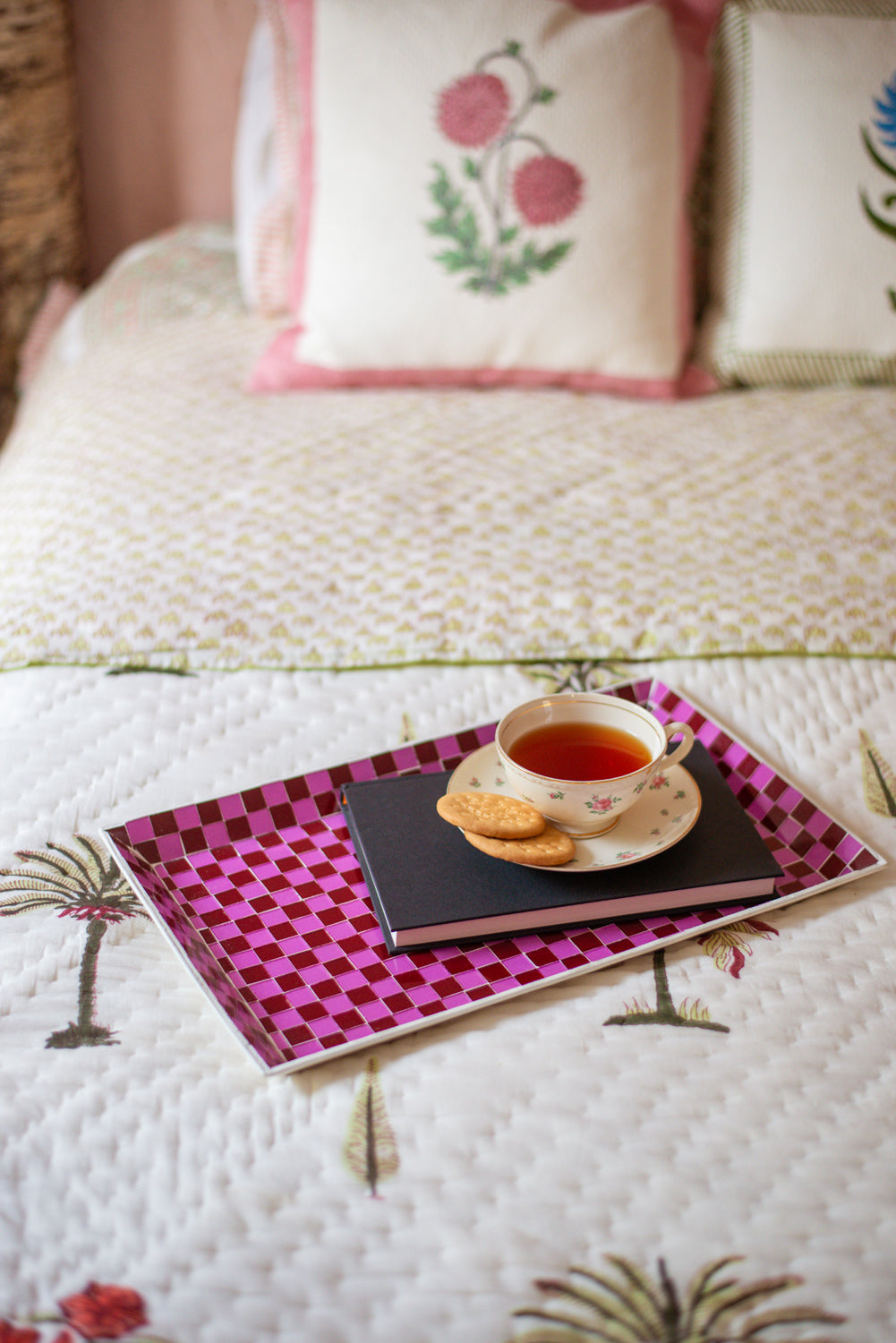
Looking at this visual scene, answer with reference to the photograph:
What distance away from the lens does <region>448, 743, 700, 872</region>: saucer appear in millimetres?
640

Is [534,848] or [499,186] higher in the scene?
[499,186]

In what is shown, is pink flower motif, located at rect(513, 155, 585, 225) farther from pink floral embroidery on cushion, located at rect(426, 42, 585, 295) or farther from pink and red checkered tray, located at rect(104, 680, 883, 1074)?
pink and red checkered tray, located at rect(104, 680, 883, 1074)

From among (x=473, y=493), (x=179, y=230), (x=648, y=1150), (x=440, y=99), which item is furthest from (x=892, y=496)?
(x=179, y=230)

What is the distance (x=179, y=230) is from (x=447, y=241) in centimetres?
71

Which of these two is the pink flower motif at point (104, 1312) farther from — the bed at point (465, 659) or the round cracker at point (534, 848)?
the round cracker at point (534, 848)

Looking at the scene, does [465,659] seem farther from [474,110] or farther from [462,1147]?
[474,110]

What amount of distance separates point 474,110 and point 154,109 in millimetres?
848

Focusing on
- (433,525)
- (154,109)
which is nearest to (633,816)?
(433,525)

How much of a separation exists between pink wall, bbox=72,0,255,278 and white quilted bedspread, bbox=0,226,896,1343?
62 cm

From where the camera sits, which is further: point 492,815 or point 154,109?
point 154,109

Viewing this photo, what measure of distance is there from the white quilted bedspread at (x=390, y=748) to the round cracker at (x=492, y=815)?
100 millimetres

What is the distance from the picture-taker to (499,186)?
133 cm

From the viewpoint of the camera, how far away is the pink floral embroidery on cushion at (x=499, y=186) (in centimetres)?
132

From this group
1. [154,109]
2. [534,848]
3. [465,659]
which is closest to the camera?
[534,848]
